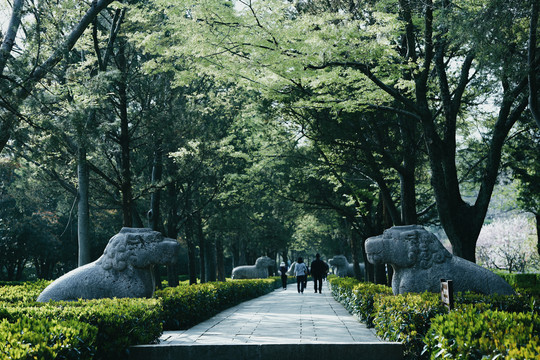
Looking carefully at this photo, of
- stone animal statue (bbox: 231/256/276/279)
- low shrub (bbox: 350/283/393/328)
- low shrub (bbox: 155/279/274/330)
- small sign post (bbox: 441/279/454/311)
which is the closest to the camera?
small sign post (bbox: 441/279/454/311)

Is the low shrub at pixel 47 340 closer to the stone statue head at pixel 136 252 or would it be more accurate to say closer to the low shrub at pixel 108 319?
the low shrub at pixel 108 319

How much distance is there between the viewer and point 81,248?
39.1ft

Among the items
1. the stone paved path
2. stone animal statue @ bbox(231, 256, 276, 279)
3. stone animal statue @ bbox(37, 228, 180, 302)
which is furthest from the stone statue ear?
stone animal statue @ bbox(231, 256, 276, 279)

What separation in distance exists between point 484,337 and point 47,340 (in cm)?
382

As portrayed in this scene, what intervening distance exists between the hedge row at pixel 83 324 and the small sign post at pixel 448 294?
156 inches

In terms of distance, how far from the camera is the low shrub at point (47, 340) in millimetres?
3850

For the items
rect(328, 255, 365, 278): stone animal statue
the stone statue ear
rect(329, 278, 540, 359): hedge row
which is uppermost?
the stone statue ear

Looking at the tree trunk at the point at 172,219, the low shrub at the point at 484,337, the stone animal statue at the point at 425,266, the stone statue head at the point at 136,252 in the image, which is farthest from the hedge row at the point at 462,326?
the tree trunk at the point at 172,219

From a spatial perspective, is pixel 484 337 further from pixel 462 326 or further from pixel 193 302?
pixel 193 302

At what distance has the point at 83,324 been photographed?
498cm

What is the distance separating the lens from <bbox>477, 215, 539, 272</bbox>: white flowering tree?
38078mm

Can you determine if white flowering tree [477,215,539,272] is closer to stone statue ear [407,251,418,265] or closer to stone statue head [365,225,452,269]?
stone statue head [365,225,452,269]

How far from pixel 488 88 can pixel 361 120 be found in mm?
3126

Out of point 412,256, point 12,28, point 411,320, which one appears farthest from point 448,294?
point 12,28
